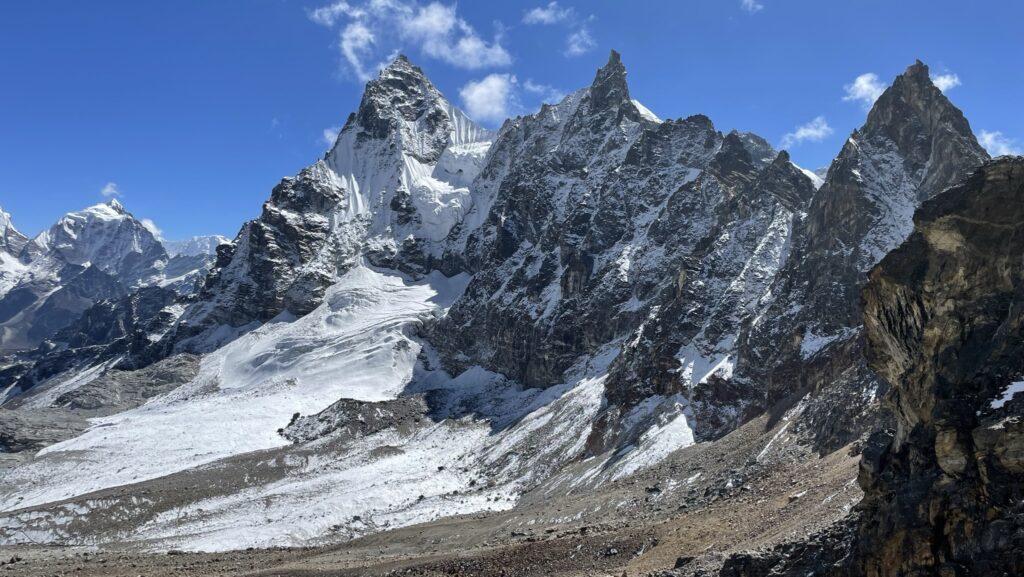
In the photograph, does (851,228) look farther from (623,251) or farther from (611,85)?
(611,85)

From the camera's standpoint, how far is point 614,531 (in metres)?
38.6

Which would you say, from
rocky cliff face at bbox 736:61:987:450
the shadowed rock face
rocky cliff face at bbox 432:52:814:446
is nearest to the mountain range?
the shadowed rock face

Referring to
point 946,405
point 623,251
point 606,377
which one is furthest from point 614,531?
point 623,251

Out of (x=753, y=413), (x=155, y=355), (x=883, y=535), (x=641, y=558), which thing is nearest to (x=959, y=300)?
(x=883, y=535)

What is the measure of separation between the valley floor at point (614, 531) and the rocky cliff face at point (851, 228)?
9001mm

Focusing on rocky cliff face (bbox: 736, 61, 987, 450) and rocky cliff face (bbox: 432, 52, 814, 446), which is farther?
rocky cliff face (bbox: 432, 52, 814, 446)

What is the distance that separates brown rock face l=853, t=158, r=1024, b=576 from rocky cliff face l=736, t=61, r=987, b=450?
106ft

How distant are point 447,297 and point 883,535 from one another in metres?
163

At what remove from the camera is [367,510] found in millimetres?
74062

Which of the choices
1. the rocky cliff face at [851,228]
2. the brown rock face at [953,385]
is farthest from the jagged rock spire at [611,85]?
the brown rock face at [953,385]

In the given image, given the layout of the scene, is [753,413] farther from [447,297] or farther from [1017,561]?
[447,297]

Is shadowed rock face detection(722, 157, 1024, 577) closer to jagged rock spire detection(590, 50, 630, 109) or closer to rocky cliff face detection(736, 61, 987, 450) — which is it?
rocky cliff face detection(736, 61, 987, 450)

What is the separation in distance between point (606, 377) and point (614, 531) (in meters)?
56.3

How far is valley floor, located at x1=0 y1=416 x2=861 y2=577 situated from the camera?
30.5 meters
